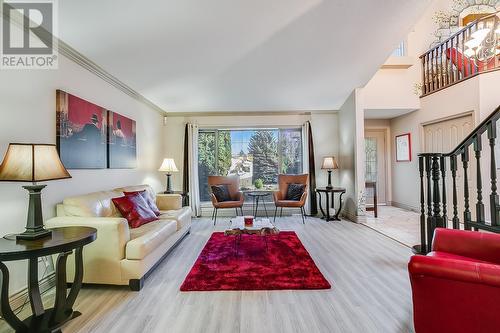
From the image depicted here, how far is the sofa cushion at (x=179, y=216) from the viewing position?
11.1 ft

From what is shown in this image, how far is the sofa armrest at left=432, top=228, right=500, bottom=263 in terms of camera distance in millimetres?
1737

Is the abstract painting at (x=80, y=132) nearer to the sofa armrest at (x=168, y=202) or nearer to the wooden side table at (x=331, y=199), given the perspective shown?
the sofa armrest at (x=168, y=202)

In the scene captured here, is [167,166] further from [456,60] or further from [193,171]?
[456,60]

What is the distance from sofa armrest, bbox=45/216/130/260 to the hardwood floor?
0.37 meters

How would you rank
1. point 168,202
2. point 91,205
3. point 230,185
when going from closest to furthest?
point 91,205 < point 168,202 < point 230,185

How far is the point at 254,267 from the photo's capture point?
273cm

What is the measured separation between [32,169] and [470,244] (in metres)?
3.16

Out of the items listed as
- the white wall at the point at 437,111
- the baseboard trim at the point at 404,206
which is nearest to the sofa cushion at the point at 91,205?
the white wall at the point at 437,111

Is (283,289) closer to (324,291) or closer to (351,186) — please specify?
(324,291)

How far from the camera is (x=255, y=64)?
350cm

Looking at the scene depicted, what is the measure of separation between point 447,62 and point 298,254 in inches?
190

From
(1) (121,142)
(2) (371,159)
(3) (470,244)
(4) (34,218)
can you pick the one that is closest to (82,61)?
(1) (121,142)

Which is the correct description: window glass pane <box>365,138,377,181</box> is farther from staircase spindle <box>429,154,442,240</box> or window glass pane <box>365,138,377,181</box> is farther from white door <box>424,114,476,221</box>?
staircase spindle <box>429,154,442,240</box>

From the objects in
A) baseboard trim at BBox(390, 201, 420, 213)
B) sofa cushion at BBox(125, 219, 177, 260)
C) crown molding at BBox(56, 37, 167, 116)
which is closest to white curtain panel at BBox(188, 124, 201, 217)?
crown molding at BBox(56, 37, 167, 116)
